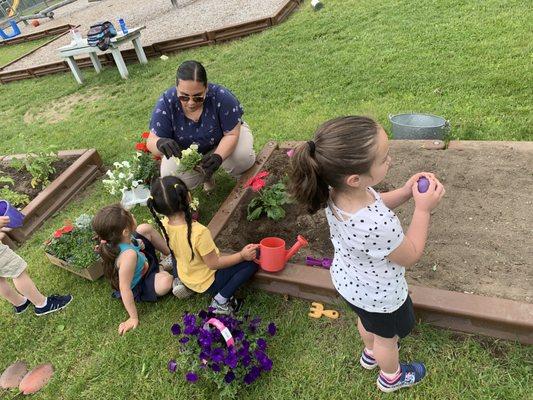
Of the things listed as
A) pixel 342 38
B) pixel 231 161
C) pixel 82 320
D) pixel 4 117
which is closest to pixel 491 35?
pixel 342 38

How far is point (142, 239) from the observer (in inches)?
122

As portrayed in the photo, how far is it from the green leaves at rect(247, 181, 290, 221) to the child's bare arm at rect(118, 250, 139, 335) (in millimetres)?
924

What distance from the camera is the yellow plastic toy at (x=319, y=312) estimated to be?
8.09ft

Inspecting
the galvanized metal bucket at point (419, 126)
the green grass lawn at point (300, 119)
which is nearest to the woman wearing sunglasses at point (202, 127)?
the green grass lawn at point (300, 119)

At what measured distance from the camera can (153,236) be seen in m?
3.17

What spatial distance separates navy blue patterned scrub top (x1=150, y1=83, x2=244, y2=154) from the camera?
3307 mm

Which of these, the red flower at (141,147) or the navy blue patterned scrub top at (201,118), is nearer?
the navy blue patterned scrub top at (201,118)

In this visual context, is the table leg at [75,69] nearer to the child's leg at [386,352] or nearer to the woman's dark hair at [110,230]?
the woman's dark hair at [110,230]

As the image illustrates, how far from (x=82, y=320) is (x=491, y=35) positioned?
526cm

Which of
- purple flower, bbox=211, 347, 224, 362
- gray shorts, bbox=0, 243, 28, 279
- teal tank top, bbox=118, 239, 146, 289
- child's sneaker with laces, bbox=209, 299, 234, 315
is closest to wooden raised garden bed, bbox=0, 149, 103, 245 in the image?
gray shorts, bbox=0, 243, 28, 279

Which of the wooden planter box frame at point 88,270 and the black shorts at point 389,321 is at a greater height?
the black shorts at point 389,321

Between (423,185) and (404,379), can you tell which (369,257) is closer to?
(423,185)

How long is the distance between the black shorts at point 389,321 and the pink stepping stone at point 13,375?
7.29 feet

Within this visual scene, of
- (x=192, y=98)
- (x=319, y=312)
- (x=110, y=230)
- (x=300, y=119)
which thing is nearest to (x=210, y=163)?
(x=192, y=98)
